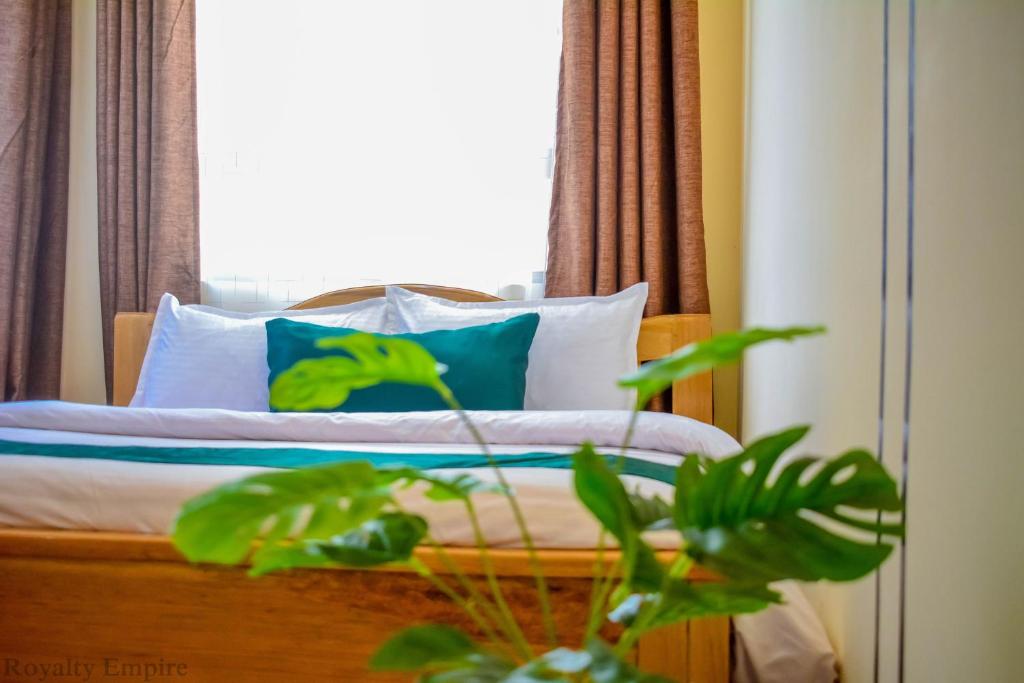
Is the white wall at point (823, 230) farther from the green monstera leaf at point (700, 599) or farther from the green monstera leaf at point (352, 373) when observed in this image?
the green monstera leaf at point (352, 373)

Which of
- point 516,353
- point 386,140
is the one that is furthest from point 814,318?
point 386,140

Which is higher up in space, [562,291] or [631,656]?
[562,291]

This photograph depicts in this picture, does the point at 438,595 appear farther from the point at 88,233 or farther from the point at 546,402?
the point at 88,233

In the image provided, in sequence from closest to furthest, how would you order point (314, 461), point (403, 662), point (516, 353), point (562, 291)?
point (403, 662)
point (314, 461)
point (516, 353)
point (562, 291)

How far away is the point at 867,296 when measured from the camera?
125 cm

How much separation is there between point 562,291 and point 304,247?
93 centimetres

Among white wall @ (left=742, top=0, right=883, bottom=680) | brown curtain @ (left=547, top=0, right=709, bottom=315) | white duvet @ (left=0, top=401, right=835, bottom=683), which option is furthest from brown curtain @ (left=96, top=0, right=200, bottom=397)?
white wall @ (left=742, top=0, right=883, bottom=680)

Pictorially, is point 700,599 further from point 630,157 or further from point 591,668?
point 630,157

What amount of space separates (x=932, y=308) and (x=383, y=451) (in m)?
0.93

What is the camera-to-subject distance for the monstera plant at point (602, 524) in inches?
21.4

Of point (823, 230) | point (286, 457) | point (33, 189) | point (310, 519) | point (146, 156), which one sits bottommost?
point (286, 457)

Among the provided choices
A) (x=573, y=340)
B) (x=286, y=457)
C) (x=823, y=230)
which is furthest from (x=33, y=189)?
(x=823, y=230)

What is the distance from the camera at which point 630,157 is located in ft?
9.11

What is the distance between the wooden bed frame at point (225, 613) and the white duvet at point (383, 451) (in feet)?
0.13
